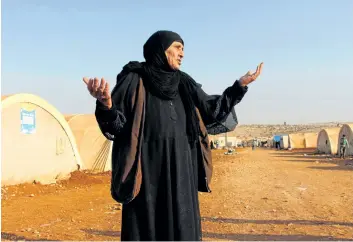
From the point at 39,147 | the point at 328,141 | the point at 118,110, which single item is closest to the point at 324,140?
the point at 328,141

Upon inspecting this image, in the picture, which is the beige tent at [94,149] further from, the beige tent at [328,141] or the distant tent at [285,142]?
the distant tent at [285,142]

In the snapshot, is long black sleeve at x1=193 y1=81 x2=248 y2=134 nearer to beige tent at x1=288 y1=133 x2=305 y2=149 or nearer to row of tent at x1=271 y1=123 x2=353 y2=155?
row of tent at x1=271 y1=123 x2=353 y2=155

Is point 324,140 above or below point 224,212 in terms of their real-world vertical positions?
above

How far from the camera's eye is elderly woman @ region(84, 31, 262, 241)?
2.51 metres

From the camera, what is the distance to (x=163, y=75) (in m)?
2.68

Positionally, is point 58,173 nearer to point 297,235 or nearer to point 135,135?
point 297,235

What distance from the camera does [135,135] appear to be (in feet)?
8.31

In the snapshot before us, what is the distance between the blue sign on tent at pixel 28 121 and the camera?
1094 centimetres

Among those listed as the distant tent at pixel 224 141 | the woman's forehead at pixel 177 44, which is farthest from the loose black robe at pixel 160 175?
the distant tent at pixel 224 141

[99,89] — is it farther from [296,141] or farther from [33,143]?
[296,141]

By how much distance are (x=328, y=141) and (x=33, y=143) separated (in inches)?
971

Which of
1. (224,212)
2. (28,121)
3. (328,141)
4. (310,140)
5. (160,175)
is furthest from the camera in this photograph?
(310,140)

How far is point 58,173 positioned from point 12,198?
3.64 m

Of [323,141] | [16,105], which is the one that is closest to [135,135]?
[16,105]
